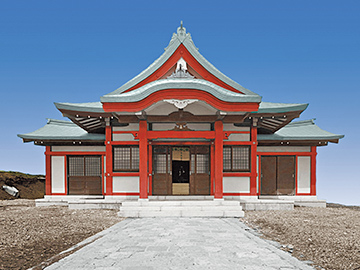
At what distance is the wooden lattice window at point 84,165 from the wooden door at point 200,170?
5.71m

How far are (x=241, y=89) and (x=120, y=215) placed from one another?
707cm

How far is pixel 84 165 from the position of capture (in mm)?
15359

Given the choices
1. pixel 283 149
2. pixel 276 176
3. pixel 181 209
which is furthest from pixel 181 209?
pixel 283 149

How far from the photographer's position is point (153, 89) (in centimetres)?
1048

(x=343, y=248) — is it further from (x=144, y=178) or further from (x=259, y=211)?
(x=144, y=178)

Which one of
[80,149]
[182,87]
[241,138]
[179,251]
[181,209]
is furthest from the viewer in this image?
[80,149]

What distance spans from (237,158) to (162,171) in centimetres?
359

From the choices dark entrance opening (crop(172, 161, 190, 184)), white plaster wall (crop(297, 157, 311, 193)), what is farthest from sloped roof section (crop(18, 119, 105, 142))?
white plaster wall (crop(297, 157, 311, 193))

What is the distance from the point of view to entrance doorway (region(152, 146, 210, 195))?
505 inches

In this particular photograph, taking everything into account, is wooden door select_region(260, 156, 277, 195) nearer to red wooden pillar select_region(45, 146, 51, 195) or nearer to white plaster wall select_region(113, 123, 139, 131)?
white plaster wall select_region(113, 123, 139, 131)

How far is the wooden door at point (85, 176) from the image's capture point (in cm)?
1526

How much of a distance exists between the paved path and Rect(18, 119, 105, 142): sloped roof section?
25.5ft

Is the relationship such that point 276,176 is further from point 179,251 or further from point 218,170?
point 179,251

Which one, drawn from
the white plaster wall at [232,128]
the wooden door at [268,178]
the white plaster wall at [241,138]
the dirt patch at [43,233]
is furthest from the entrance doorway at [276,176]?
the dirt patch at [43,233]
